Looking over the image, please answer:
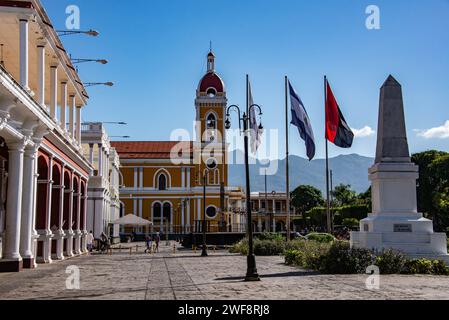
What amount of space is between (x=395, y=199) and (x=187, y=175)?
65.5 m

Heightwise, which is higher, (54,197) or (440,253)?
(54,197)

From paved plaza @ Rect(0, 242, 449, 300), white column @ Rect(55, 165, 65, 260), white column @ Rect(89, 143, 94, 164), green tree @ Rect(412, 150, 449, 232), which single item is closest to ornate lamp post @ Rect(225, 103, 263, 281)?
paved plaza @ Rect(0, 242, 449, 300)

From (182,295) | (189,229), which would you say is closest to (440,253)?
(182,295)

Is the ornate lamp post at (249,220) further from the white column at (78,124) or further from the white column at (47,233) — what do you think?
the white column at (78,124)

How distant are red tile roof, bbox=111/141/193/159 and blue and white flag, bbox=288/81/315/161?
60997 mm

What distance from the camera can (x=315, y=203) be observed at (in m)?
116

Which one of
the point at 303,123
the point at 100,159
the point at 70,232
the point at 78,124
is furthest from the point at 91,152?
the point at 303,123

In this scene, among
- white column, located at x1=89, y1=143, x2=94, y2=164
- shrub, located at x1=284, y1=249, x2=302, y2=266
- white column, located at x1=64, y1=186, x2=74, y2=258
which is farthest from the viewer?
white column, located at x1=89, y1=143, x2=94, y2=164

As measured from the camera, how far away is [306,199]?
11619 cm

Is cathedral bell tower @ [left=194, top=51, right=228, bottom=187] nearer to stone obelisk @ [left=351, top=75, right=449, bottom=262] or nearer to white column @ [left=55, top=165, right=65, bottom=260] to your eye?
white column @ [left=55, top=165, right=65, bottom=260]

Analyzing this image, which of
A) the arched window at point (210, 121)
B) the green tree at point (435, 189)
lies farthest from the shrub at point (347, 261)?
the arched window at point (210, 121)

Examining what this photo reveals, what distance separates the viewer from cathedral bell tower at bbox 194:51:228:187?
80500 millimetres
